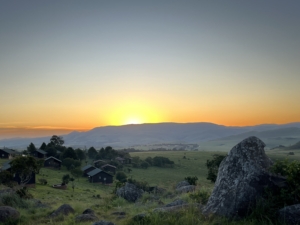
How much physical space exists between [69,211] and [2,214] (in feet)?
8.66

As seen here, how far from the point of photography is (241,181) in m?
8.47

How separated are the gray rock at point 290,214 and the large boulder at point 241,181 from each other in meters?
1.00

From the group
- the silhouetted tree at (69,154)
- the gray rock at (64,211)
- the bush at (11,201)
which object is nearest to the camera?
the gray rock at (64,211)

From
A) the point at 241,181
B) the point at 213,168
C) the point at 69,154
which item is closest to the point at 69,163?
the point at 69,154

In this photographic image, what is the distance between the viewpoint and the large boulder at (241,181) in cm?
800

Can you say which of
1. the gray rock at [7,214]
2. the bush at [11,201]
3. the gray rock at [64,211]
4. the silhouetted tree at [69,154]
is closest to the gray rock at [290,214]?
the gray rock at [64,211]

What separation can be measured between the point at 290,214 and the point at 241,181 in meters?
1.83

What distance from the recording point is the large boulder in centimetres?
800

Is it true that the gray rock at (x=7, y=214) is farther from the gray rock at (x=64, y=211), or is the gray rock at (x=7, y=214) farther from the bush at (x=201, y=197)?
the bush at (x=201, y=197)

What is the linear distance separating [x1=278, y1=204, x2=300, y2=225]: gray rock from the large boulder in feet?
3.27

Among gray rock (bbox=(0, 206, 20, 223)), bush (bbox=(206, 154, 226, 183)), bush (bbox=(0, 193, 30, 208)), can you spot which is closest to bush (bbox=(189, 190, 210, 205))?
gray rock (bbox=(0, 206, 20, 223))

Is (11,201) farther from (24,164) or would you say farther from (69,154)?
(69,154)

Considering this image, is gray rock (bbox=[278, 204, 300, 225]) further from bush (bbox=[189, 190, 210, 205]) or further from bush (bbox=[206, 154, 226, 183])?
bush (bbox=[206, 154, 226, 183])

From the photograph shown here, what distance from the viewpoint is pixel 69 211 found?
1167 cm
